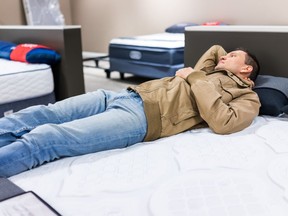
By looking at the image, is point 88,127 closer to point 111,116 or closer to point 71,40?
point 111,116

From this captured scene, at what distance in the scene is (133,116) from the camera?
1.28 m

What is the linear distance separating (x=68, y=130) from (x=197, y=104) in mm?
562

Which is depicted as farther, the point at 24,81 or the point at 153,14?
the point at 153,14

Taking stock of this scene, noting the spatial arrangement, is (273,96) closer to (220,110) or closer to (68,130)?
(220,110)

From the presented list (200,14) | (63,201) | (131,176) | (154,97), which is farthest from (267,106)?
(200,14)

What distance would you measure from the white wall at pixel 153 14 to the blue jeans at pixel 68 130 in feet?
9.26

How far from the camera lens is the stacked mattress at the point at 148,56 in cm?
337

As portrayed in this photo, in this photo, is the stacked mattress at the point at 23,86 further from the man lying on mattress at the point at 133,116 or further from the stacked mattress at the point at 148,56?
the stacked mattress at the point at 148,56

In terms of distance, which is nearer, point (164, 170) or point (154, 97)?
point (164, 170)

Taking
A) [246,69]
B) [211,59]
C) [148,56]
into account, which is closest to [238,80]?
[246,69]

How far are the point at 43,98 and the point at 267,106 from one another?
1611mm

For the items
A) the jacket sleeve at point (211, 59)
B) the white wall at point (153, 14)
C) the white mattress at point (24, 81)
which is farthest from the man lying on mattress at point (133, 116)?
the white wall at point (153, 14)

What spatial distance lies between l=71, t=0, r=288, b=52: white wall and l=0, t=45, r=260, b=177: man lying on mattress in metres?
2.32

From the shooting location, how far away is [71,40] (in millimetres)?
2463
